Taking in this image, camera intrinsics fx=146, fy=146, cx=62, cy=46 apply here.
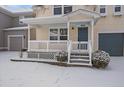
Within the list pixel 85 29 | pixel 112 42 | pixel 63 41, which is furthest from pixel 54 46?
pixel 112 42

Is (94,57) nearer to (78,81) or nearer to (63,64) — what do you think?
(63,64)

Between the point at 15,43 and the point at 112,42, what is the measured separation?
12079 mm

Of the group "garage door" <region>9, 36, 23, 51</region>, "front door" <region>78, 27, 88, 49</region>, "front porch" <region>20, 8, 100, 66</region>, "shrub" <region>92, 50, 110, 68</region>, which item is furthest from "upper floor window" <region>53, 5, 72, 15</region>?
"garage door" <region>9, 36, 23, 51</region>

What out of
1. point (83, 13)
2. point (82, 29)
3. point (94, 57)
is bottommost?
point (94, 57)

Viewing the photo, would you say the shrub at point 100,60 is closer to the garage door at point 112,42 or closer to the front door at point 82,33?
the front door at point 82,33

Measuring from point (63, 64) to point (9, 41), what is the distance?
12560mm

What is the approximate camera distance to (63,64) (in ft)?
28.7

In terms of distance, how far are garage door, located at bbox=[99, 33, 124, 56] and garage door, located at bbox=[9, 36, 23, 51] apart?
10.4m

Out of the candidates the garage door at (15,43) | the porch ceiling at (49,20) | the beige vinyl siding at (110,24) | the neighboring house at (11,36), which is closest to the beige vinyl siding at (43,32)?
the porch ceiling at (49,20)

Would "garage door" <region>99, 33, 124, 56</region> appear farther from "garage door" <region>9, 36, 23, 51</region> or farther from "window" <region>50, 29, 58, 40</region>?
"garage door" <region>9, 36, 23, 51</region>

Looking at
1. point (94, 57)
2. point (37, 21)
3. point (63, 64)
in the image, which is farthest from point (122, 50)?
point (37, 21)

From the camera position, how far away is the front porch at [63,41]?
9.20 meters

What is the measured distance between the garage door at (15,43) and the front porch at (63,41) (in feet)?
20.8

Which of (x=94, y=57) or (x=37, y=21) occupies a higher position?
(x=37, y=21)
